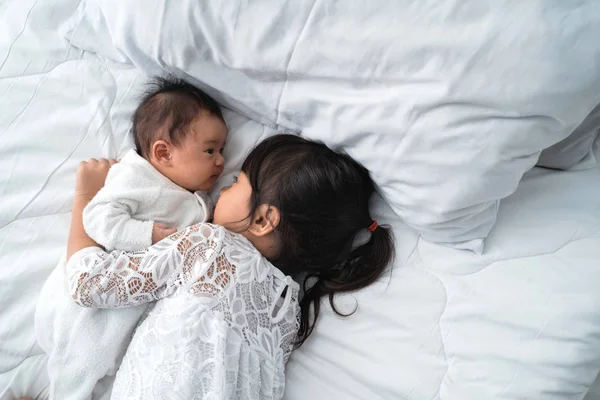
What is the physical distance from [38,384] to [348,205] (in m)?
0.66

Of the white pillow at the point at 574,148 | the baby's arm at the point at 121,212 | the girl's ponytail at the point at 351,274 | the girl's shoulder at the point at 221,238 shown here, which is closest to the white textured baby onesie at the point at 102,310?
the baby's arm at the point at 121,212

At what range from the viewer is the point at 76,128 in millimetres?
999

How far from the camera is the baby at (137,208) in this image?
33.4 inches

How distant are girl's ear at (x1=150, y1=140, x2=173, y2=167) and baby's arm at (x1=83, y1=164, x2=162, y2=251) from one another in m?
0.05

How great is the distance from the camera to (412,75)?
0.75m

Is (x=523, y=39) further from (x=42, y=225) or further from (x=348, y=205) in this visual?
(x=42, y=225)

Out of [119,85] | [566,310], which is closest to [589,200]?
[566,310]

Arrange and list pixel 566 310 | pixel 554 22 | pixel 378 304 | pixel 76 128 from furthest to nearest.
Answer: pixel 76 128, pixel 378 304, pixel 566 310, pixel 554 22

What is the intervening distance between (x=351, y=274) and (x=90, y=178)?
561mm

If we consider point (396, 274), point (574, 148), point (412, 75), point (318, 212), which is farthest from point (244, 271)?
point (574, 148)

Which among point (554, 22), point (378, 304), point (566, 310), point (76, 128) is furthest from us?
point (76, 128)

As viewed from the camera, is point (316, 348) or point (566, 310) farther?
point (316, 348)

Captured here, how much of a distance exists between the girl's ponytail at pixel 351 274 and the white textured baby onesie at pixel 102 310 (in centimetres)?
31

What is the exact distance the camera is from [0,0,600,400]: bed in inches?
31.1
